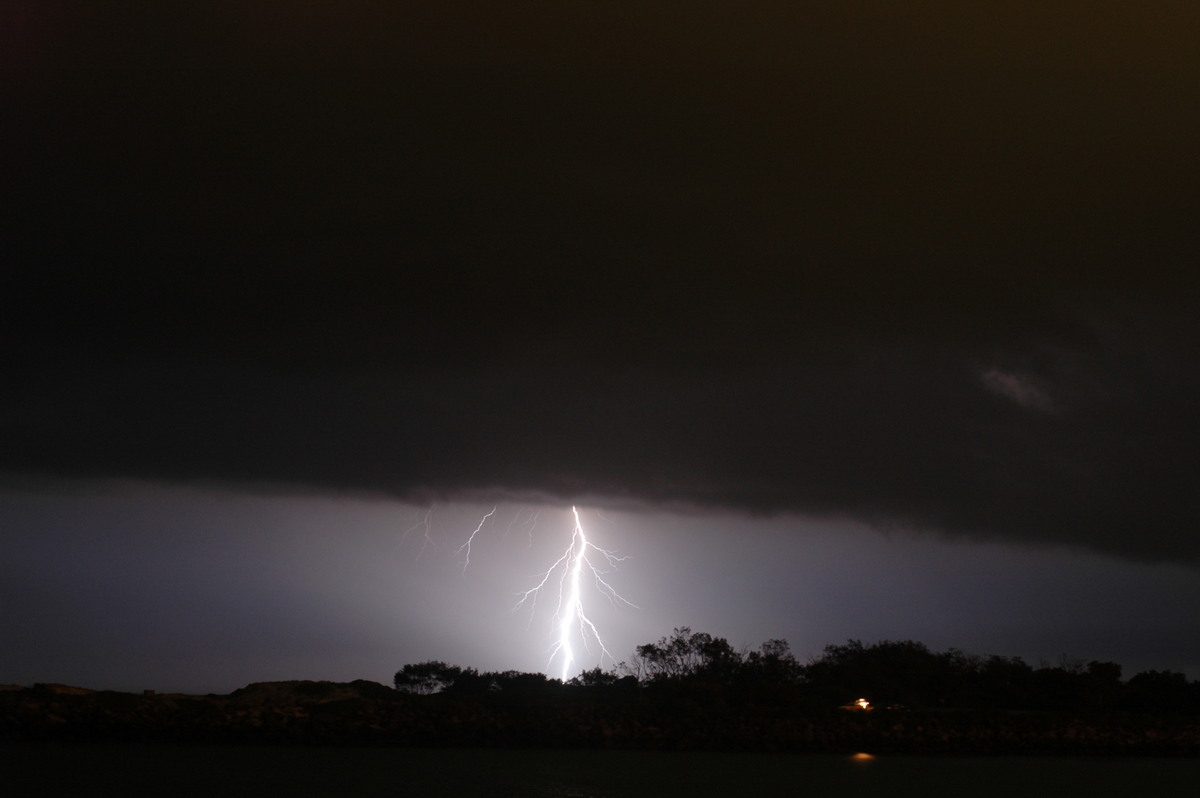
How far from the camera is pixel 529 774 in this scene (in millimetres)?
45125

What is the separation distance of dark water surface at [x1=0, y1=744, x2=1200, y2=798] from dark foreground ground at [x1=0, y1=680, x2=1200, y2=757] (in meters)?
2.48

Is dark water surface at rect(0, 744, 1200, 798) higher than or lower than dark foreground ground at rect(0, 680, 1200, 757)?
lower

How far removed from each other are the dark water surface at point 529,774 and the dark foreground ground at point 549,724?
2485 millimetres

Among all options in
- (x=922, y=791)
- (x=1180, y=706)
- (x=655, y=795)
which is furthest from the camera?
(x=1180, y=706)

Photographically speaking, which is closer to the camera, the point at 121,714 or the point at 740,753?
the point at 121,714

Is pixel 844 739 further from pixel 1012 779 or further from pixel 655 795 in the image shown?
pixel 655 795

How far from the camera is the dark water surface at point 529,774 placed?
124 feet

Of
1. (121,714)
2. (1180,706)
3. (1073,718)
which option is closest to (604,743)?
(121,714)

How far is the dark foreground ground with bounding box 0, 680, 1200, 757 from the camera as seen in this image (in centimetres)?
5366

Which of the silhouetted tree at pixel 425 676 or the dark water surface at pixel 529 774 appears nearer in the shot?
the dark water surface at pixel 529 774

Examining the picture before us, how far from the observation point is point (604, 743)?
6169cm

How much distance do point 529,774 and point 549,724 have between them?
1661 cm

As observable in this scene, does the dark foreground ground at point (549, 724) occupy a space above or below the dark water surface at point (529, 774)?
above

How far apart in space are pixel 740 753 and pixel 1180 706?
47.4m
